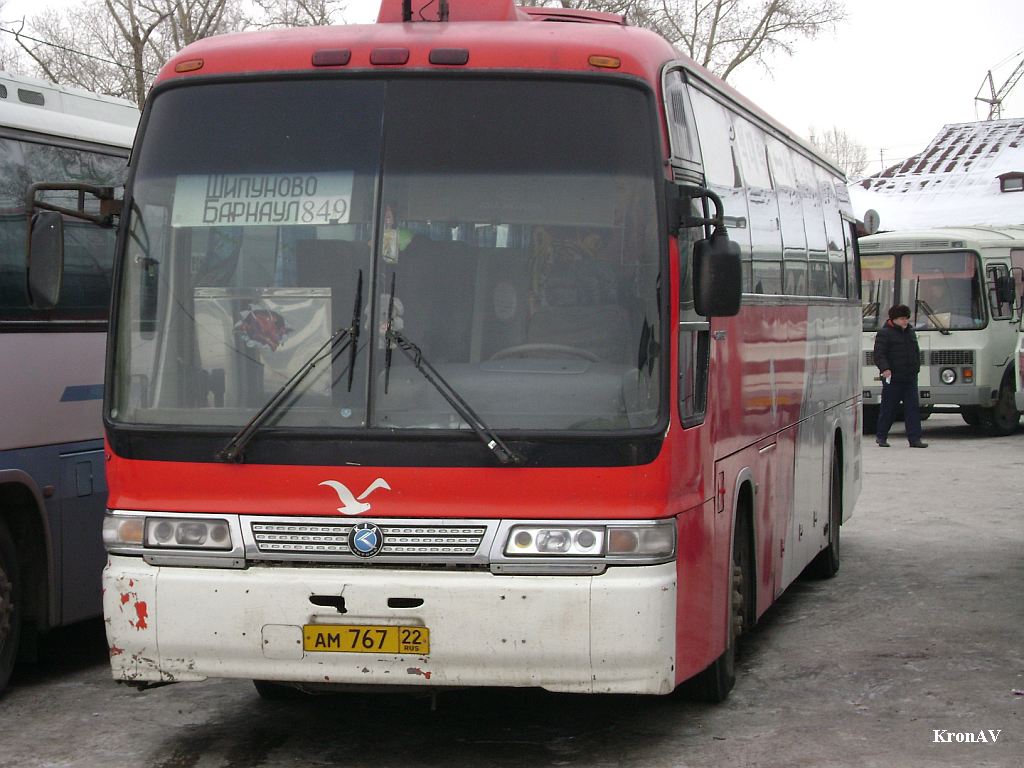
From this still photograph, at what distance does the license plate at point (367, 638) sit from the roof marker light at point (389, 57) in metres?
2.20

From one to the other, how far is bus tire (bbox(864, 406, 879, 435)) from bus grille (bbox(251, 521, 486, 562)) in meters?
21.7

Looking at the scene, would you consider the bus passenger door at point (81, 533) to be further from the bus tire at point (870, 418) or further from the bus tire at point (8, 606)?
the bus tire at point (870, 418)

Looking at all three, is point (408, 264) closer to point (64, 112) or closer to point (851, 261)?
point (64, 112)

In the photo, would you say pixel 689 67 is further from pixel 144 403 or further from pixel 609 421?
pixel 144 403

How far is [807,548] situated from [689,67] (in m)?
4.09

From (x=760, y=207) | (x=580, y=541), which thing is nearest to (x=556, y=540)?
(x=580, y=541)

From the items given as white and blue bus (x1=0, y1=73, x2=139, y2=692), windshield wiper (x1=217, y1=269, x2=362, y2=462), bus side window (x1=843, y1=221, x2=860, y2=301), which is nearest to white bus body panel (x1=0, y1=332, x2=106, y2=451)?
white and blue bus (x1=0, y1=73, x2=139, y2=692)

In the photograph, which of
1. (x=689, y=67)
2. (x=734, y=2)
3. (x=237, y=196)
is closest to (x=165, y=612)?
(x=237, y=196)

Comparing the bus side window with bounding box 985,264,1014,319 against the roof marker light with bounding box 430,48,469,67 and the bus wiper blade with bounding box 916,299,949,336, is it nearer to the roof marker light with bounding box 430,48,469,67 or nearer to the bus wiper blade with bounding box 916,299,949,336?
the bus wiper blade with bounding box 916,299,949,336

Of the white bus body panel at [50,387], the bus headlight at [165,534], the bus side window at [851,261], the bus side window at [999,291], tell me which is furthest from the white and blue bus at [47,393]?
the bus side window at [999,291]

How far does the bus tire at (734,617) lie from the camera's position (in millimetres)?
7395

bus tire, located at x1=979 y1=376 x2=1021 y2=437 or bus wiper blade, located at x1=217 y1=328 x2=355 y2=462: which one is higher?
bus wiper blade, located at x1=217 y1=328 x2=355 y2=462

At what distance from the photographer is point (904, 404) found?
76.5 ft

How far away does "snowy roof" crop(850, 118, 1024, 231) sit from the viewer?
149 feet
